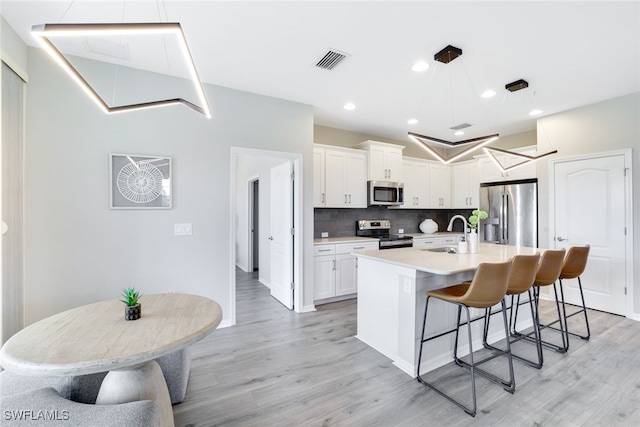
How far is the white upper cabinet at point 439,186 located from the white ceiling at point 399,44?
7.00ft

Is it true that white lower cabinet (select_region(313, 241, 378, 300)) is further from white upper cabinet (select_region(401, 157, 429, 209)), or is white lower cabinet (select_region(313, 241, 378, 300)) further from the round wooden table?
the round wooden table

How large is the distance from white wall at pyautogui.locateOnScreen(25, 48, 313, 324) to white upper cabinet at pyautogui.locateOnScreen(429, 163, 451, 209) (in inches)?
148

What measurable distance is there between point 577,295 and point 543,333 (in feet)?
5.01

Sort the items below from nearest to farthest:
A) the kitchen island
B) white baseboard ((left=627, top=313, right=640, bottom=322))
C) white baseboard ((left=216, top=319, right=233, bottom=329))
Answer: the kitchen island → white baseboard ((left=216, top=319, right=233, bottom=329)) → white baseboard ((left=627, top=313, right=640, bottom=322))

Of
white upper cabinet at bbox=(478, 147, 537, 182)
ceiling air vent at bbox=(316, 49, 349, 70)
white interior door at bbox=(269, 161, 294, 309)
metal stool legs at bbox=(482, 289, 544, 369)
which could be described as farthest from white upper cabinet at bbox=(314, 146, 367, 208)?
metal stool legs at bbox=(482, 289, 544, 369)

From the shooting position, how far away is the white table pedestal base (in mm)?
1442

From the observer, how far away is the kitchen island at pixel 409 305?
2.37m

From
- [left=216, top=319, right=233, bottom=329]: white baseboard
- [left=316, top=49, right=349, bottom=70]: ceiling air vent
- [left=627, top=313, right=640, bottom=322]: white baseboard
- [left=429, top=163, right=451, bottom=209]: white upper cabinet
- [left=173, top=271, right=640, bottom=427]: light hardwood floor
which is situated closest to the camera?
[left=173, top=271, right=640, bottom=427]: light hardwood floor

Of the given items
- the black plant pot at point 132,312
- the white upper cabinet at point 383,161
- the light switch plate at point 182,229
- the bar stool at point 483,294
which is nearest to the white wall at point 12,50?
the light switch plate at point 182,229

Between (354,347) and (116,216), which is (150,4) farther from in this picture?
(354,347)

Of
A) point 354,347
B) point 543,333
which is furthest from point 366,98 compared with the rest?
point 543,333

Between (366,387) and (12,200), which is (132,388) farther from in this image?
(12,200)

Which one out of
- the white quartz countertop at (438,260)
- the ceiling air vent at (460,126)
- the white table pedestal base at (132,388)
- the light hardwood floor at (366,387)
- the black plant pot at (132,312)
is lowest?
the light hardwood floor at (366,387)

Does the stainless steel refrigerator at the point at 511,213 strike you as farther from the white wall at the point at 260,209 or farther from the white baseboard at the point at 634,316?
the white wall at the point at 260,209
